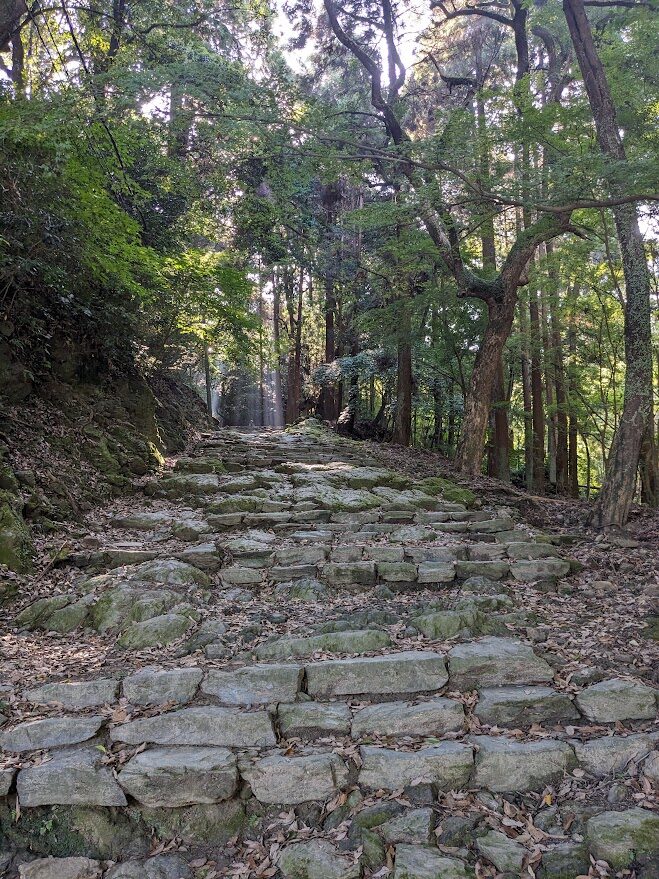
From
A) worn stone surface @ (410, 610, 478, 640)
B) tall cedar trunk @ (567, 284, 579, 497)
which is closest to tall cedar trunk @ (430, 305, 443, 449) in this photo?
tall cedar trunk @ (567, 284, 579, 497)

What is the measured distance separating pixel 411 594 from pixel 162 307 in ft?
20.6

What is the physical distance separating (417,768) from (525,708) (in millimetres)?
767

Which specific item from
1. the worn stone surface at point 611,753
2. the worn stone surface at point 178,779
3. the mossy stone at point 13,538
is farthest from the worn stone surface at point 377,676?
the mossy stone at point 13,538

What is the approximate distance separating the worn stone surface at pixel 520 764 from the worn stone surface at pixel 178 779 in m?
1.28

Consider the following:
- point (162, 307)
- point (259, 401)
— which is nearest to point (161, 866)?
point (162, 307)

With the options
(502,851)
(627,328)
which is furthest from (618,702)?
(627,328)

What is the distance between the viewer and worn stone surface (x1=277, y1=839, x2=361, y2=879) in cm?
232

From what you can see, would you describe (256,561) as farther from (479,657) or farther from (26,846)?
(26,846)

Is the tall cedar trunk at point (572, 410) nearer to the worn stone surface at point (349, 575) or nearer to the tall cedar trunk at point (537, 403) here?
the tall cedar trunk at point (537, 403)

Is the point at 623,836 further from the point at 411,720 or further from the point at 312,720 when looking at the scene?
the point at 312,720

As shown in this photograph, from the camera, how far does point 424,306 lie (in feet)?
36.0

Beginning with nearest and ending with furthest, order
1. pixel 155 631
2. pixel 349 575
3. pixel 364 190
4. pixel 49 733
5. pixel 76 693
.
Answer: pixel 49 733
pixel 76 693
pixel 155 631
pixel 349 575
pixel 364 190

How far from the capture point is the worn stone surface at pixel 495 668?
10.7ft

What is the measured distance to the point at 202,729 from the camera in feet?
9.57
